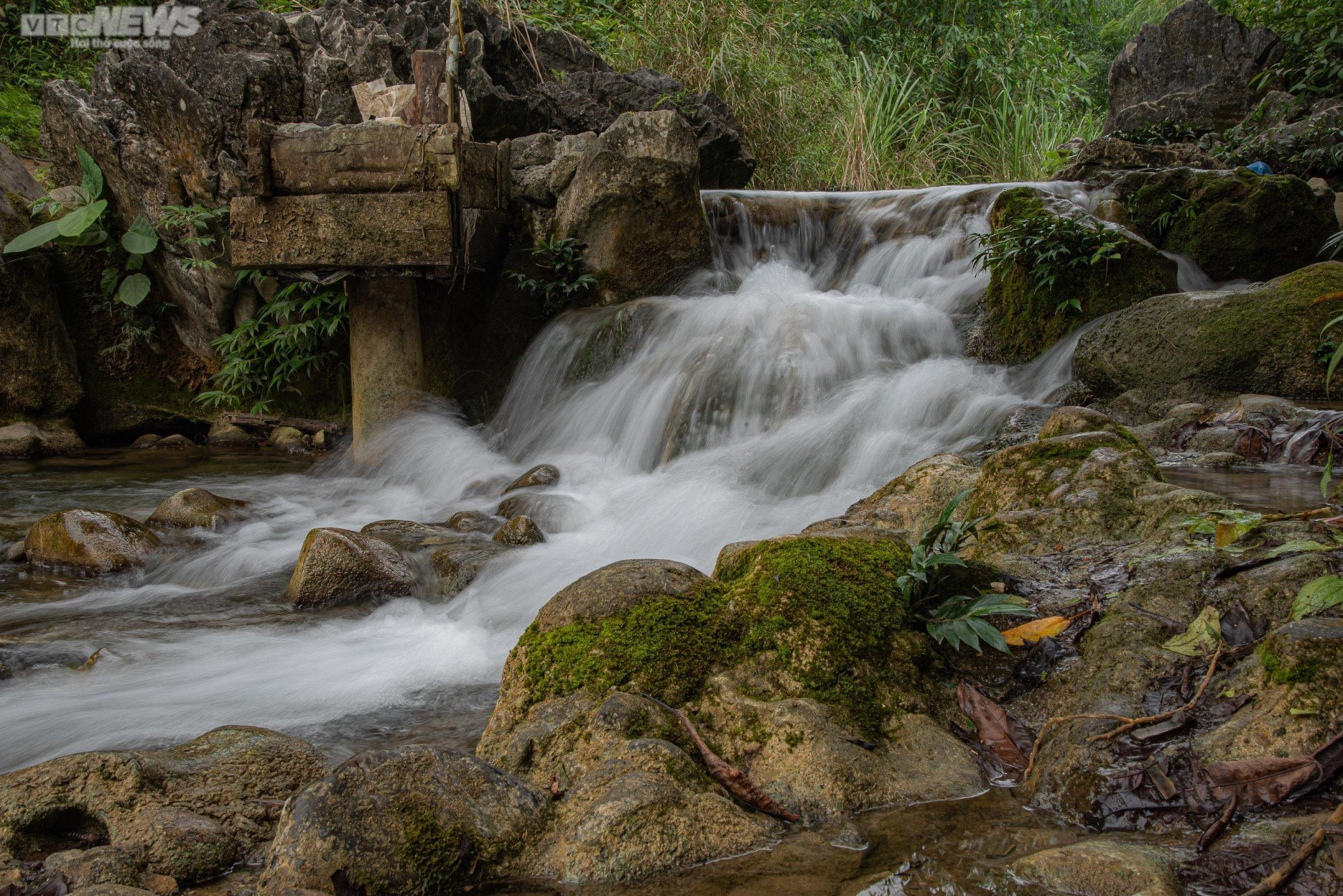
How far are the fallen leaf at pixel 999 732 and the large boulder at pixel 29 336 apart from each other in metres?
9.14

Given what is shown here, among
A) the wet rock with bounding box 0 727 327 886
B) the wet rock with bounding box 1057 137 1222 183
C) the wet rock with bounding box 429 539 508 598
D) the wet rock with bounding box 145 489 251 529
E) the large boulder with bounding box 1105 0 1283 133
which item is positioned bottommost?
the wet rock with bounding box 429 539 508 598

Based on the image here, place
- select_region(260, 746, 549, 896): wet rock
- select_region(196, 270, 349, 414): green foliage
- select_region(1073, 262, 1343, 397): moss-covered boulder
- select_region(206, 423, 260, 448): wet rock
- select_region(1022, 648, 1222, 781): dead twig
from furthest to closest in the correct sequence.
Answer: select_region(206, 423, 260, 448): wet rock → select_region(196, 270, 349, 414): green foliage → select_region(1073, 262, 1343, 397): moss-covered boulder → select_region(1022, 648, 1222, 781): dead twig → select_region(260, 746, 549, 896): wet rock

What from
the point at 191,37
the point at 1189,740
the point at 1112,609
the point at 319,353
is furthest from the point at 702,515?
the point at 191,37

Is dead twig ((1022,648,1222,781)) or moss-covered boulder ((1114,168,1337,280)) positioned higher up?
moss-covered boulder ((1114,168,1337,280))

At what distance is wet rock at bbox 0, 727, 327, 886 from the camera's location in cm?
189

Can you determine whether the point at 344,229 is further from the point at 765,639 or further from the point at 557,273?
the point at 765,639

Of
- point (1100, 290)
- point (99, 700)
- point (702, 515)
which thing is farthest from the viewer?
point (1100, 290)

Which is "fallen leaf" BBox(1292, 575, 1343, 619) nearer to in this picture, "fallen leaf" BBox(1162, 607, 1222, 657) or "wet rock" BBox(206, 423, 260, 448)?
"fallen leaf" BBox(1162, 607, 1222, 657)

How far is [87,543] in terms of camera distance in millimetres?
5102

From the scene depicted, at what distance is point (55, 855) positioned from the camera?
184 centimetres

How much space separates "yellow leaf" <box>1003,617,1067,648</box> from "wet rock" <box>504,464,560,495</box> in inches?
177

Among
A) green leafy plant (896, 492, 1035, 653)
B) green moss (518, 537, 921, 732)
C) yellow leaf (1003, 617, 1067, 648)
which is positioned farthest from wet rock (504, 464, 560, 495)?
yellow leaf (1003, 617, 1067, 648)

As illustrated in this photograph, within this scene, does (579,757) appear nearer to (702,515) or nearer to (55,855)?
(55,855)

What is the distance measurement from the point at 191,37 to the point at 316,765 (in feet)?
27.5
